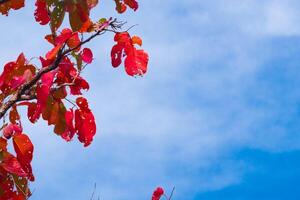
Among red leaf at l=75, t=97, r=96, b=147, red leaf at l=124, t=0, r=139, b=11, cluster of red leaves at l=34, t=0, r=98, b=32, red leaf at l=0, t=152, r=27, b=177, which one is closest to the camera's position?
cluster of red leaves at l=34, t=0, r=98, b=32

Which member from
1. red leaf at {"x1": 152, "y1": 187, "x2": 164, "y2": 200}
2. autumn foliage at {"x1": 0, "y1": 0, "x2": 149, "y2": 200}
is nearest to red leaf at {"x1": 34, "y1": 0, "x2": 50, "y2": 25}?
autumn foliage at {"x1": 0, "y1": 0, "x2": 149, "y2": 200}

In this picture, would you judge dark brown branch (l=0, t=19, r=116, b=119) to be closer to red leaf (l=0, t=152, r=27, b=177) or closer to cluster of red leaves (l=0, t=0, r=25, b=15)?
red leaf (l=0, t=152, r=27, b=177)

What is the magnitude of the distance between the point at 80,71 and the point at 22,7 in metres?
1.20

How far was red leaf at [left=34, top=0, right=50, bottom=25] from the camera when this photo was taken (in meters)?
6.13

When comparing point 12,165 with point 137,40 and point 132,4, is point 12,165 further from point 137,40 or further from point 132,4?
point 132,4

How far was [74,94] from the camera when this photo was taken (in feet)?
21.4

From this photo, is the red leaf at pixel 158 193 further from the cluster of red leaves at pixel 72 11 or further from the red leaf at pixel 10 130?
the cluster of red leaves at pixel 72 11

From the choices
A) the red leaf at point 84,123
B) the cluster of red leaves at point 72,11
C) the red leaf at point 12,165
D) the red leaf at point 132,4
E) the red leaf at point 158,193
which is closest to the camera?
the cluster of red leaves at point 72,11

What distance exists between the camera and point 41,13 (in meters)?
6.17

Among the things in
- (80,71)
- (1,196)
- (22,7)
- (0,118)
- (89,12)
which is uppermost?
(22,7)

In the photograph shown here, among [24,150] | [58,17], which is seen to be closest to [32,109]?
[24,150]

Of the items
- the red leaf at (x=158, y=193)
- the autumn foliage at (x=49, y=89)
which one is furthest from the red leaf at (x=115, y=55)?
the red leaf at (x=158, y=193)

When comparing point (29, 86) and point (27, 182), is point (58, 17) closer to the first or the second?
point (29, 86)

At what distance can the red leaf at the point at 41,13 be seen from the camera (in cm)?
613
